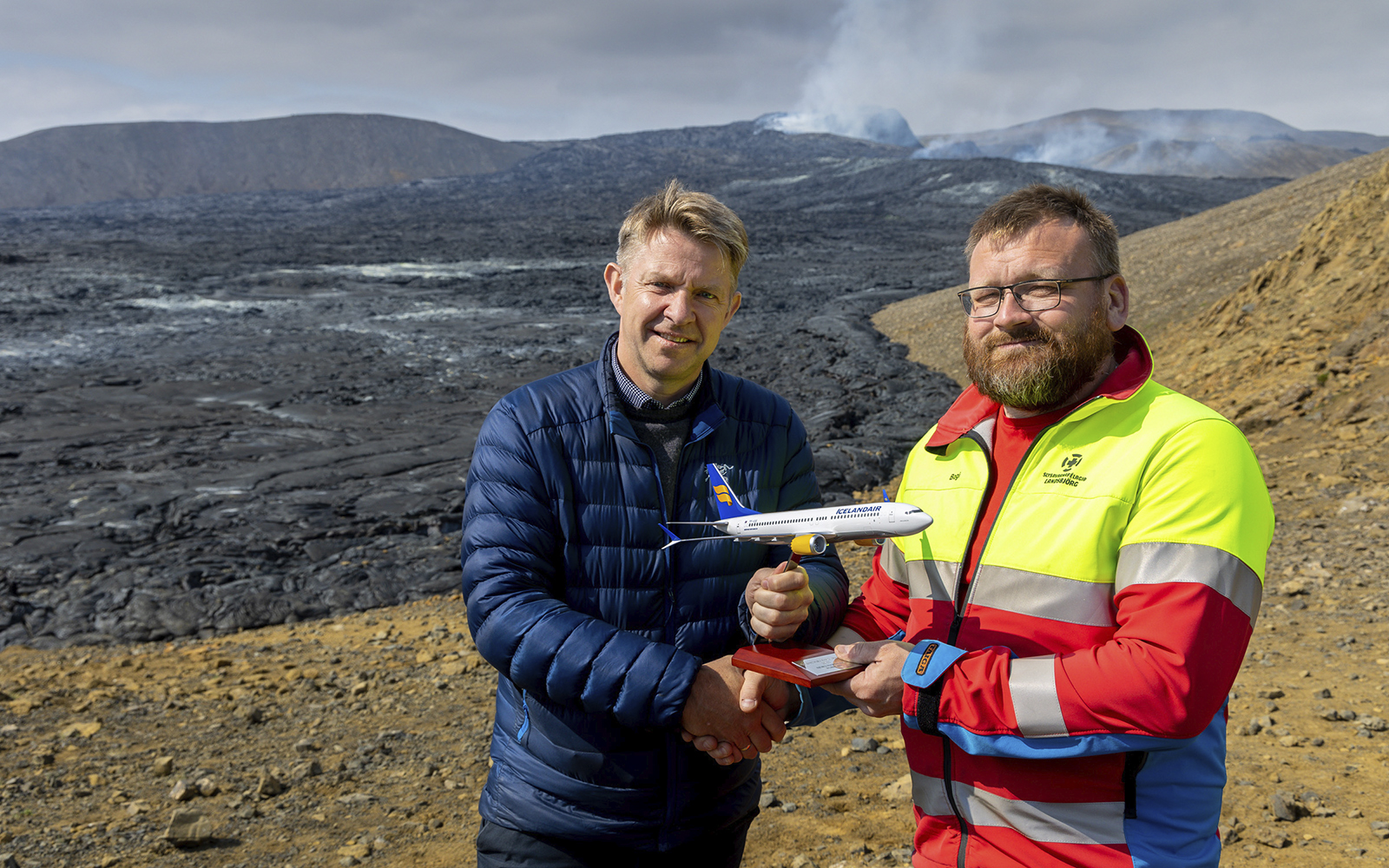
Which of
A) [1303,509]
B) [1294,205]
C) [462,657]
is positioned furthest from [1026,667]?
[1294,205]

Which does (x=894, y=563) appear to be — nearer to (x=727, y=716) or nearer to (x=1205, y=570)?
(x=727, y=716)

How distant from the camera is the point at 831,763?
16.2ft

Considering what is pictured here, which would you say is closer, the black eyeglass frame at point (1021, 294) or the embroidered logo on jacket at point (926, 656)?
the embroidered logo on jacket at point (926, 656)

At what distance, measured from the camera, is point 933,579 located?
2312mm

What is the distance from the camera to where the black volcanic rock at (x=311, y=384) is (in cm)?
918

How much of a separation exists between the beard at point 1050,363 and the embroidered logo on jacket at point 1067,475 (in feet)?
0.62

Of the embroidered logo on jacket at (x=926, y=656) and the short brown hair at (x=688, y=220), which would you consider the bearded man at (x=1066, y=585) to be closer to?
the embroidered logo on jacket at (x=926, y=656)

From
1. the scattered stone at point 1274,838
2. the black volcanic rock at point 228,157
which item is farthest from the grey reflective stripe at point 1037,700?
the black volcanic rock at point 228,157

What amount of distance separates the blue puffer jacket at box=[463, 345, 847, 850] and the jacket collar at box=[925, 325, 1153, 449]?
0.54 metres

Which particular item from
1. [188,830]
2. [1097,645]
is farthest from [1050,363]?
[188,830]

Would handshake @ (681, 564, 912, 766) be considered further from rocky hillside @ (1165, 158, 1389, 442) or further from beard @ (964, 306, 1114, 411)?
rocky hillside @ (1165, 158, 1389, 442)

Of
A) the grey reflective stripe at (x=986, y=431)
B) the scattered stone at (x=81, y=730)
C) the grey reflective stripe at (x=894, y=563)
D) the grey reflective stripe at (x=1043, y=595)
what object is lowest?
the scattered stone at (x=81, y=730)

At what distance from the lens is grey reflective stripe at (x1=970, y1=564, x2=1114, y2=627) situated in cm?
196

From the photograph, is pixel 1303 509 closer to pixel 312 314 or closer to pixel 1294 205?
pixel 1294 205
